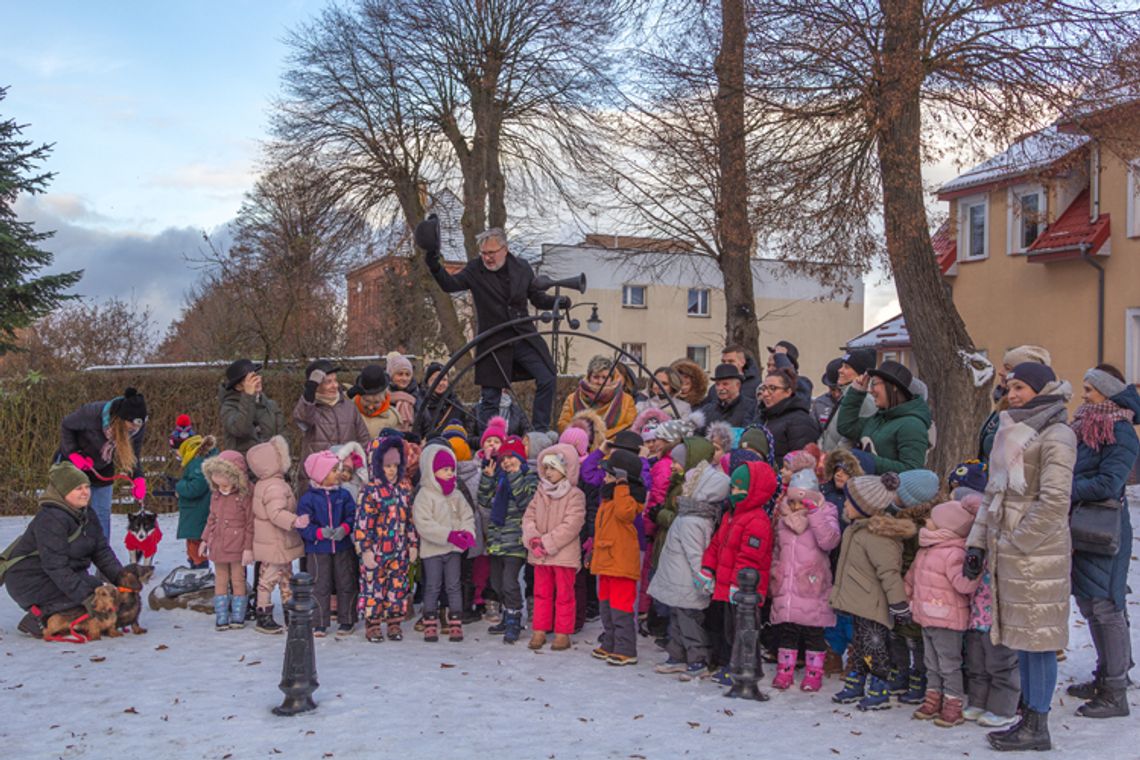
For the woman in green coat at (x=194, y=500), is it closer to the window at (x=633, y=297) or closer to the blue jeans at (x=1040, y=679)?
the blue jeans at (x=1040, y=679)

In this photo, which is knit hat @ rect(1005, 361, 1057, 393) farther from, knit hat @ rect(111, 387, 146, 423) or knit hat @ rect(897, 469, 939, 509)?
knit hat @ rect(111, 387, 146, 423)

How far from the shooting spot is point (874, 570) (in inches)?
236

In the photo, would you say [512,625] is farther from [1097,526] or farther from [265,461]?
[1097,526]

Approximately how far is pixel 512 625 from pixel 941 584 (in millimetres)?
3178

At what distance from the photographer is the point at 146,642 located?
7.57 metres

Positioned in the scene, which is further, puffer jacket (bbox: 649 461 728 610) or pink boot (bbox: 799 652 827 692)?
puffer jacket (bbox: 649 461 728 610)

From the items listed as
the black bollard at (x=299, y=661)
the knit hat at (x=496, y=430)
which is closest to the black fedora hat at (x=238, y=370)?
the knit hat at (x=496, y=430)

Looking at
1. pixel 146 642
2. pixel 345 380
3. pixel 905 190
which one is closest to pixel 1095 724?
pixel 146 642

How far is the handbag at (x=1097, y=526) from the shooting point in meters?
5.81

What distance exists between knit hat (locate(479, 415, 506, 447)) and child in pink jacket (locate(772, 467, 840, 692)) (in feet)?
8.16

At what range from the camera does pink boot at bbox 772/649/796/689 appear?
639 centimetres

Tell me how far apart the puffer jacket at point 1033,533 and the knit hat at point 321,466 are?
4520 mm

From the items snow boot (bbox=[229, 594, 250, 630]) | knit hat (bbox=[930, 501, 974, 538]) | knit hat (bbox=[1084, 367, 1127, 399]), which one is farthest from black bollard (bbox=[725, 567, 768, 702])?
snow boot (bbox=[229, 594, 250, 630])

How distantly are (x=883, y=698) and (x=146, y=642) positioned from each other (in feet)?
16.9
